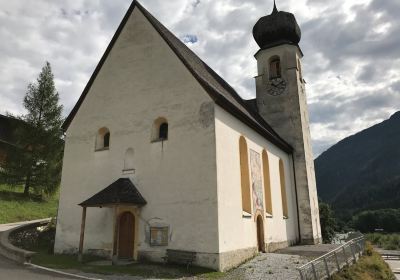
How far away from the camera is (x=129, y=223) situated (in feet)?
51.3

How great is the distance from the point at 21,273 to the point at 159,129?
7.80 meters

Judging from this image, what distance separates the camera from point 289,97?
84.7 ft

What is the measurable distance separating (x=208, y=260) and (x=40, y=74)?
23991 millimetres

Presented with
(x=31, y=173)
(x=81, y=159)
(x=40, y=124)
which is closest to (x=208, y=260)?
(x=81, y=159)

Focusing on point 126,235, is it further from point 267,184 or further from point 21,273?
point 267,184

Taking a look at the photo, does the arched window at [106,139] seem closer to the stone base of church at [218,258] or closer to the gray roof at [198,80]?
the gray roof at [198,80]

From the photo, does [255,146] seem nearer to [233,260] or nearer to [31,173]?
[233,260]

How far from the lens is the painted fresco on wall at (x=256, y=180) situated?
55.6ft

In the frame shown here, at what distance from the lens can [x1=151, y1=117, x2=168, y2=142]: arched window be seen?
52.9 feet

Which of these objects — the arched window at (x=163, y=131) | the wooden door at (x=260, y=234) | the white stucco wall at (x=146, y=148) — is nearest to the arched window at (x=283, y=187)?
the wooden door at (x=260, y=234)

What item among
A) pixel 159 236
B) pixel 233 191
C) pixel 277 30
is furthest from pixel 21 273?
pixel 277 30

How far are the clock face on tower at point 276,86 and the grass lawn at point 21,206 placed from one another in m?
17.9

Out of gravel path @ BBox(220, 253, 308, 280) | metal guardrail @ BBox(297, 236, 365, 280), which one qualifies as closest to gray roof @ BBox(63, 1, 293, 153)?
gravel path @ BBox(220, 253, 308, 280)

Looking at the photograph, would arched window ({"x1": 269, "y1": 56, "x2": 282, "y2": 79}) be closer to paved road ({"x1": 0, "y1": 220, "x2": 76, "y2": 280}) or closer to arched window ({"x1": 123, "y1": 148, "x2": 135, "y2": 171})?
arched window ({"x1": 123, "y1": 148, "x2": 135, "y2": 171})
